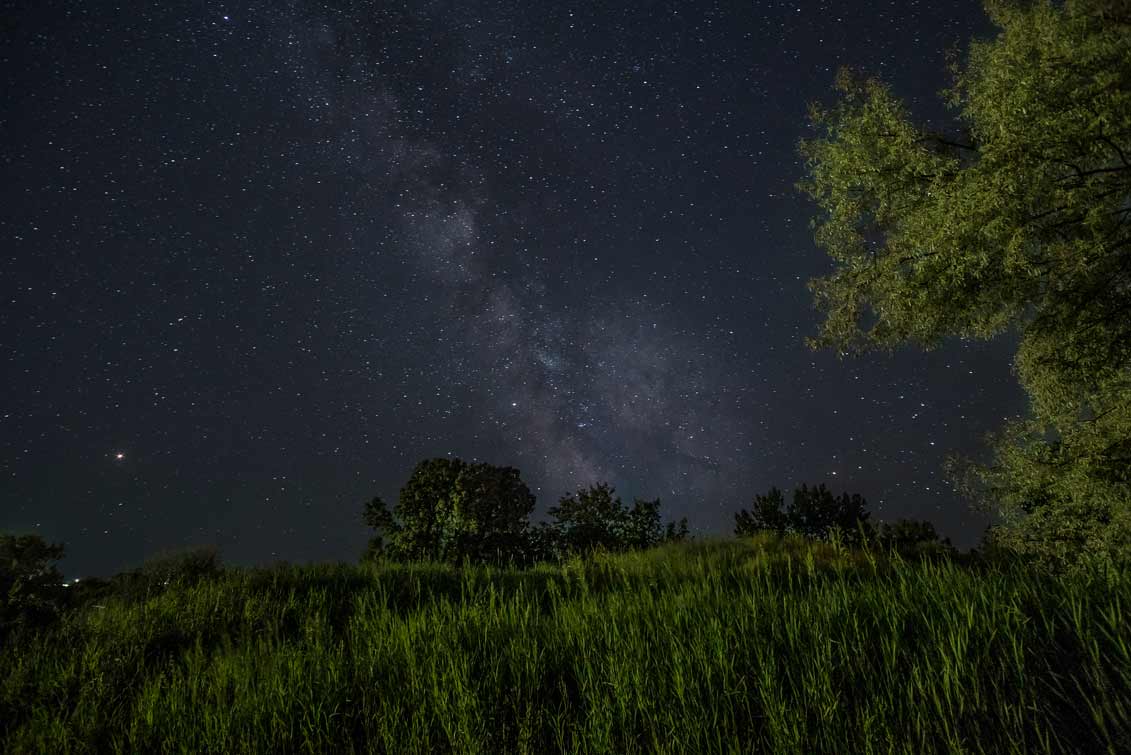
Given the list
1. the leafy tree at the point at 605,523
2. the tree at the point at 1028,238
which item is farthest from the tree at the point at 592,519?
the tree at the point at 1028,238

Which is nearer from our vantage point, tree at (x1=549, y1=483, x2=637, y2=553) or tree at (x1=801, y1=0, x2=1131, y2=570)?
tree at (x1=801, y1=0, x2=1131, y2=570)

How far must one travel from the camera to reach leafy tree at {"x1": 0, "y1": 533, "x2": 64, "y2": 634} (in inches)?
306

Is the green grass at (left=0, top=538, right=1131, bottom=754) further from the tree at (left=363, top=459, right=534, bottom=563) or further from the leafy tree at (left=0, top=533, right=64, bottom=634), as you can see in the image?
the tree at (left=363, top=459, right=534, bottom=563)

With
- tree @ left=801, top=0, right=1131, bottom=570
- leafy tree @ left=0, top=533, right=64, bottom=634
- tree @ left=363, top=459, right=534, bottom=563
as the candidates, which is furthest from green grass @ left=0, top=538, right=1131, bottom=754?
tree @ left=363, top=459, right=534, bottom=563

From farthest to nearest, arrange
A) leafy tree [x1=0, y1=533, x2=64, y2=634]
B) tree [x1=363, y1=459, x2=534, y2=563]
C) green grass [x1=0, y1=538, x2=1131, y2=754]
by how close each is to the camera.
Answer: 1. tree [x1=363, y1=459, x2=534, y2=563]
2. leafy tree [x1=0, y1=533, x2=64, y2=634]
3. green grass [x1=0, y1=538, x2=1131, y2=754]

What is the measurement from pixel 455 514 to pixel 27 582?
1244 cm

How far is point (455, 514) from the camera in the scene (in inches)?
780

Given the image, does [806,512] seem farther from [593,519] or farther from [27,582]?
[27,582]

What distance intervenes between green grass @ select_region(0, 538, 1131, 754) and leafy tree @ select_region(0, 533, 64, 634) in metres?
1.66

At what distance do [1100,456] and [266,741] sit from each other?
14.4 meters

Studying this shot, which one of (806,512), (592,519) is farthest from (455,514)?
(806,512)

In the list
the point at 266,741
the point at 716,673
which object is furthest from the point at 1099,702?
the point at 266,741

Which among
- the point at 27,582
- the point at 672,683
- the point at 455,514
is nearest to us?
the point at 672,683

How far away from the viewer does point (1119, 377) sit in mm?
11023
